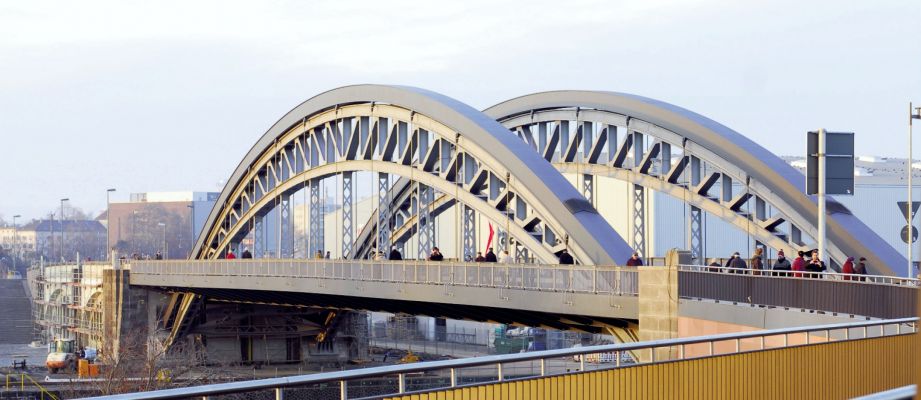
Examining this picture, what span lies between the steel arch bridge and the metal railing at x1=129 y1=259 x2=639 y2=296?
2722 millimetres

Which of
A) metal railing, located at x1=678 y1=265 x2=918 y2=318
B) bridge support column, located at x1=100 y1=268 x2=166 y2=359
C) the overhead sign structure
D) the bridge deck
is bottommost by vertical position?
bridge support column, located at x1=100 y1=268 x2=166 y2=359

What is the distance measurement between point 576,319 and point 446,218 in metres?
58.1

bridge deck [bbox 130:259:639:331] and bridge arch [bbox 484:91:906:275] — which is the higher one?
bridge arch [bbox 484:91:906:275]

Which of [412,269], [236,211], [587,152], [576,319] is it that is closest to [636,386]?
[576,319]

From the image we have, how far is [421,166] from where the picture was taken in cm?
4884

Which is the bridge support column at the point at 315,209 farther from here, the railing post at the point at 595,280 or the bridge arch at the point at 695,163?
the railing post at the point at 595,280

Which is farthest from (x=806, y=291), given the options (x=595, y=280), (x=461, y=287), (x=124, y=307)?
(x=124, y=307)

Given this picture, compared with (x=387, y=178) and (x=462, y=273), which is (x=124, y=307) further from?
(x=462, y=273)

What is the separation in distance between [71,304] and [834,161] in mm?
67293

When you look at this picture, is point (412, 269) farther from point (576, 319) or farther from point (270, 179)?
point (270, 179)

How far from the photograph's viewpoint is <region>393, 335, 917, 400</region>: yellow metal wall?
41.3 feet

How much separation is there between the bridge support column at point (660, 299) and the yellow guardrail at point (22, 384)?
2841 cm

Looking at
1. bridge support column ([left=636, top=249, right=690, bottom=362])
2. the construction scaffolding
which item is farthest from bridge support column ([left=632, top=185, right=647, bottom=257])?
the construction scaffolding

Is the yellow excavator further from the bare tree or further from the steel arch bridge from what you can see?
the steel arch bridge
